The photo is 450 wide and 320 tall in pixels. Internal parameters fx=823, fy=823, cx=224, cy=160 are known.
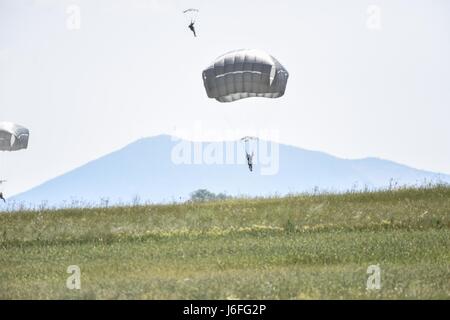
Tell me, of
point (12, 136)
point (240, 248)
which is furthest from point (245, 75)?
point (12, 136)

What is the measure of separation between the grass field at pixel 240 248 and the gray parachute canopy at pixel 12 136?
3150 cm

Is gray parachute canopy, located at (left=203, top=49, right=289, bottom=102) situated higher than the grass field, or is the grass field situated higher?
gray parachute canopy, located at (left=203, top=49, right=289, bottom=102)

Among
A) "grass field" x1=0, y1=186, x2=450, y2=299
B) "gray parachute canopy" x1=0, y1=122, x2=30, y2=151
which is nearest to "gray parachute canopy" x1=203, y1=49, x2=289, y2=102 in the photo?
"grass field" x1=0, y1=186, x2=450, y2=299

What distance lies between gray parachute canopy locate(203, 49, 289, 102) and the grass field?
768 centimetres

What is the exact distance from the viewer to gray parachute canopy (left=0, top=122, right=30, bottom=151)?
70875mm

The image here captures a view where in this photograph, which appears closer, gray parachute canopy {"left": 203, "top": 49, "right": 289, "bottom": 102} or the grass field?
the grass field

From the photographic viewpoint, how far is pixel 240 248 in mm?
29703

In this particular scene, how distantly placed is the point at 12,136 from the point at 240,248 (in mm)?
45715

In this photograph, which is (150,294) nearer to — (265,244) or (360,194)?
(265,244)

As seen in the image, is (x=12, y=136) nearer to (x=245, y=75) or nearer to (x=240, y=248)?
(x=245, y=75)

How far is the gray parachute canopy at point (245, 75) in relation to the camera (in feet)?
148

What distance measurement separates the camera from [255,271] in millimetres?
23969

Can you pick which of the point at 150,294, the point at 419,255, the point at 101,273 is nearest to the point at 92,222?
the point at 101,273

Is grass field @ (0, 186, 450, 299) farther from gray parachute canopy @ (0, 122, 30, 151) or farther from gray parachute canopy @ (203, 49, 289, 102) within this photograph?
gray parachute canopy @ (0, 122, 30, 151)
